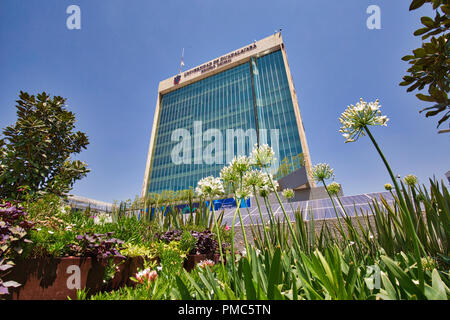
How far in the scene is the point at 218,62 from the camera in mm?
44750

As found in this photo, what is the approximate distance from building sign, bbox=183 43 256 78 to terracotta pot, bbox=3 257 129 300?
1868 inches

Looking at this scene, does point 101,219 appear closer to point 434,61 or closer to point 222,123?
point 434,61

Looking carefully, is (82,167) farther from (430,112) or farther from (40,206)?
(430,112)

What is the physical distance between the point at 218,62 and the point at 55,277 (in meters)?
49.6

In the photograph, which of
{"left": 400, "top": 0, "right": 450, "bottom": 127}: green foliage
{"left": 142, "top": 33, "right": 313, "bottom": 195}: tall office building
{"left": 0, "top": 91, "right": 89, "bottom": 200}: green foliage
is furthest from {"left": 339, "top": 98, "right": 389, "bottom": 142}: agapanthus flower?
{"left": 142, "top": 33, "right": 313, "bottom": 195}: tall office building

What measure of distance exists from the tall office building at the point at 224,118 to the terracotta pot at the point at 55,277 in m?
29.1

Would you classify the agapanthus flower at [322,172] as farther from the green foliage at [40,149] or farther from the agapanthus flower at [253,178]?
the green foliage at [40,149]

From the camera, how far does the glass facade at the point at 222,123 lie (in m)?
34.1

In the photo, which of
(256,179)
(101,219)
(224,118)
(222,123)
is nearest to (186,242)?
(101,219)

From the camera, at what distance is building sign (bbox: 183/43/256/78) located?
42.0m

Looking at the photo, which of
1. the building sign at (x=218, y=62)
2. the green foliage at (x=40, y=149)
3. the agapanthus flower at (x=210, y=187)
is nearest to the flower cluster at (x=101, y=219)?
the green foliage at (x=40, y=149)

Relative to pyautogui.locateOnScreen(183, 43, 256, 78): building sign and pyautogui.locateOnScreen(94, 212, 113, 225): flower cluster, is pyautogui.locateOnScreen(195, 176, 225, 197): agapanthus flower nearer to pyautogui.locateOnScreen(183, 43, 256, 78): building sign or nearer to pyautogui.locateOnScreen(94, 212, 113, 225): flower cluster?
pyautogui.locateOnScreen(94, 212, 113, 225): flower cluster

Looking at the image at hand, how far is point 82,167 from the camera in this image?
5141mm

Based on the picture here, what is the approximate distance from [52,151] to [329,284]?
6350mm
